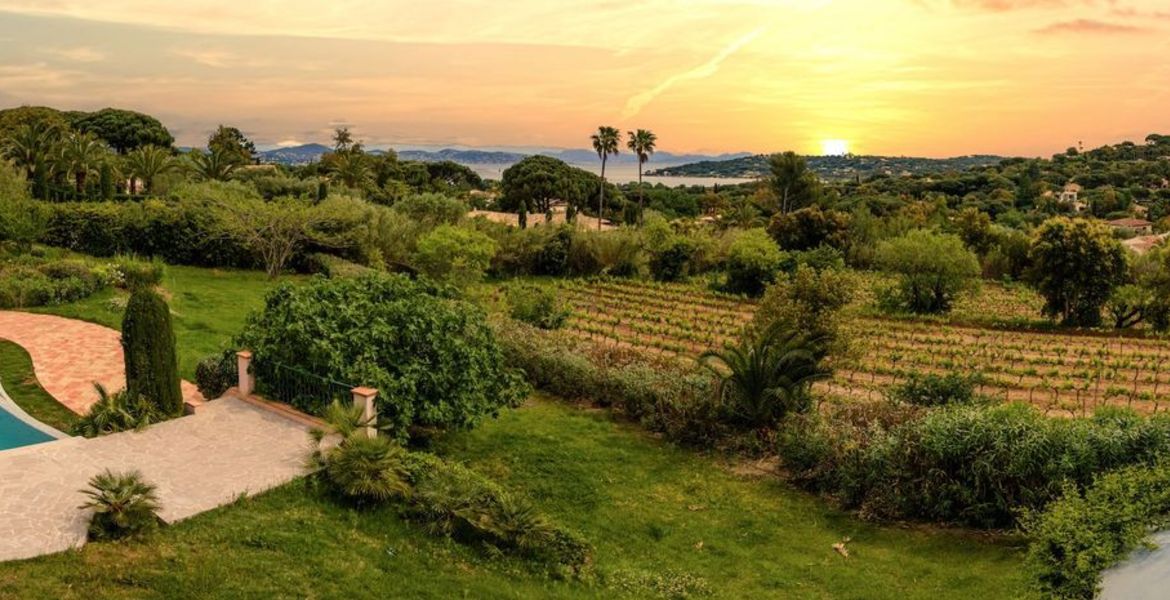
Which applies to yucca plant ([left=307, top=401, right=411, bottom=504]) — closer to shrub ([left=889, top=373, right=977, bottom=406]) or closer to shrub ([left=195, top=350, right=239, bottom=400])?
shrub ([left=195, top=350, right=239, bottom=400])

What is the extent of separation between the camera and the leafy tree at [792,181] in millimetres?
69812

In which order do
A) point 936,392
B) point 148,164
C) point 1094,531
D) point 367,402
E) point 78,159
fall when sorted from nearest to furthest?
1. point 1094,531
2. point 367,402
3. point 936,392
4. point 78,159
5. point 148,164

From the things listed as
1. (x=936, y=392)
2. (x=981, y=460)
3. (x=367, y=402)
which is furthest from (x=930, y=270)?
(x=367, y=402)

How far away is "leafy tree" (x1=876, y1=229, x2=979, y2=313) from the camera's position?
3106 centimetres

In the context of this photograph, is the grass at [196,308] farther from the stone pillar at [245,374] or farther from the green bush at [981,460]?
the green bush at [981,460]

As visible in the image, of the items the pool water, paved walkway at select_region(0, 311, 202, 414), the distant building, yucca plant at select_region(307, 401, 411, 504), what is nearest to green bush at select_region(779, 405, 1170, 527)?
yucca plant at select_region(307, 401, 411, 504)

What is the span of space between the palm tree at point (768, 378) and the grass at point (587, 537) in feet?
4.17

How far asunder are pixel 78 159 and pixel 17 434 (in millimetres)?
36277

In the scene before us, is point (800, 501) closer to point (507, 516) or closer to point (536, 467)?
point (536, 467)

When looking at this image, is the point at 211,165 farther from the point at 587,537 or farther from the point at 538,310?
the point at 587,537

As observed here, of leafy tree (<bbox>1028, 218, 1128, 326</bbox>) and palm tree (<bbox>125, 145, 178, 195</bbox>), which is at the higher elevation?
palm tree (<bbox>125, 145, 178, 195</bbox>)

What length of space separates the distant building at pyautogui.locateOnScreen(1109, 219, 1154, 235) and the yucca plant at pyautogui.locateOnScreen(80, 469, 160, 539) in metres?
79.0

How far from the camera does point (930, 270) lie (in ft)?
103

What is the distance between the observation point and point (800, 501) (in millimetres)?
12383
